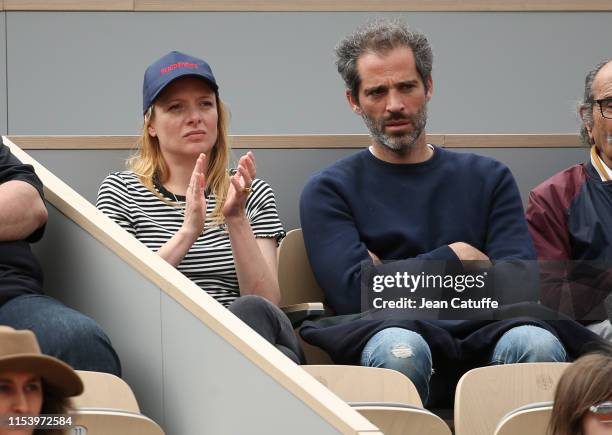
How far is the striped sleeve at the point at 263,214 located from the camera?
3074 millimetres

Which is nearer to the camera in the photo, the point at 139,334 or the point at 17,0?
the point at 139,334

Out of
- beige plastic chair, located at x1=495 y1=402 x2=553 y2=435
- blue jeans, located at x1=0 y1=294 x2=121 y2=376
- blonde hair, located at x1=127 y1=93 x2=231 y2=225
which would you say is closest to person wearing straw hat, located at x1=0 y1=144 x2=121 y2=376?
blue jeans, located at x1=0 y1=294 x2=121 y2=376

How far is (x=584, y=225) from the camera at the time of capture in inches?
123

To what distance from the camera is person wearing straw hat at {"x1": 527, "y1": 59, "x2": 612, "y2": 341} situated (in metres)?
3.03

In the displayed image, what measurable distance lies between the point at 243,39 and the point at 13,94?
780 mm

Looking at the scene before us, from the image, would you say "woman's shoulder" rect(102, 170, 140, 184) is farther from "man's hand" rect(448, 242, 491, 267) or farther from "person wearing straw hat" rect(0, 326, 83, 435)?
"person wearing straw hat" rect(0, 326, 83, 435)

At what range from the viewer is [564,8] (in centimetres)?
428

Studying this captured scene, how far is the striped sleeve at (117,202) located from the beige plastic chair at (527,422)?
3.70 ft

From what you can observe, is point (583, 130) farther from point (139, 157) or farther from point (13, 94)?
point (13, 94)

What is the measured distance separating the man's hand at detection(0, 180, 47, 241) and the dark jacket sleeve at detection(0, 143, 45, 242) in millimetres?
26

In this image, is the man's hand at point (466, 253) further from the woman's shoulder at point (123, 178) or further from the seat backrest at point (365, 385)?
the woman's shoulder at point (123, 178)

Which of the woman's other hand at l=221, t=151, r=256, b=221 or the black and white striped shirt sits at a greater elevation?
the woman's other hand at l=221, t=151, r=256, b=221

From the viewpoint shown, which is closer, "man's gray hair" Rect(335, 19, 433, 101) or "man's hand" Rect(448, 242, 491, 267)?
"man's hand" Rect(448, 242, 491, 267)

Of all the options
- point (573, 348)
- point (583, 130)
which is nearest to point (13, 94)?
point (583, 130)
